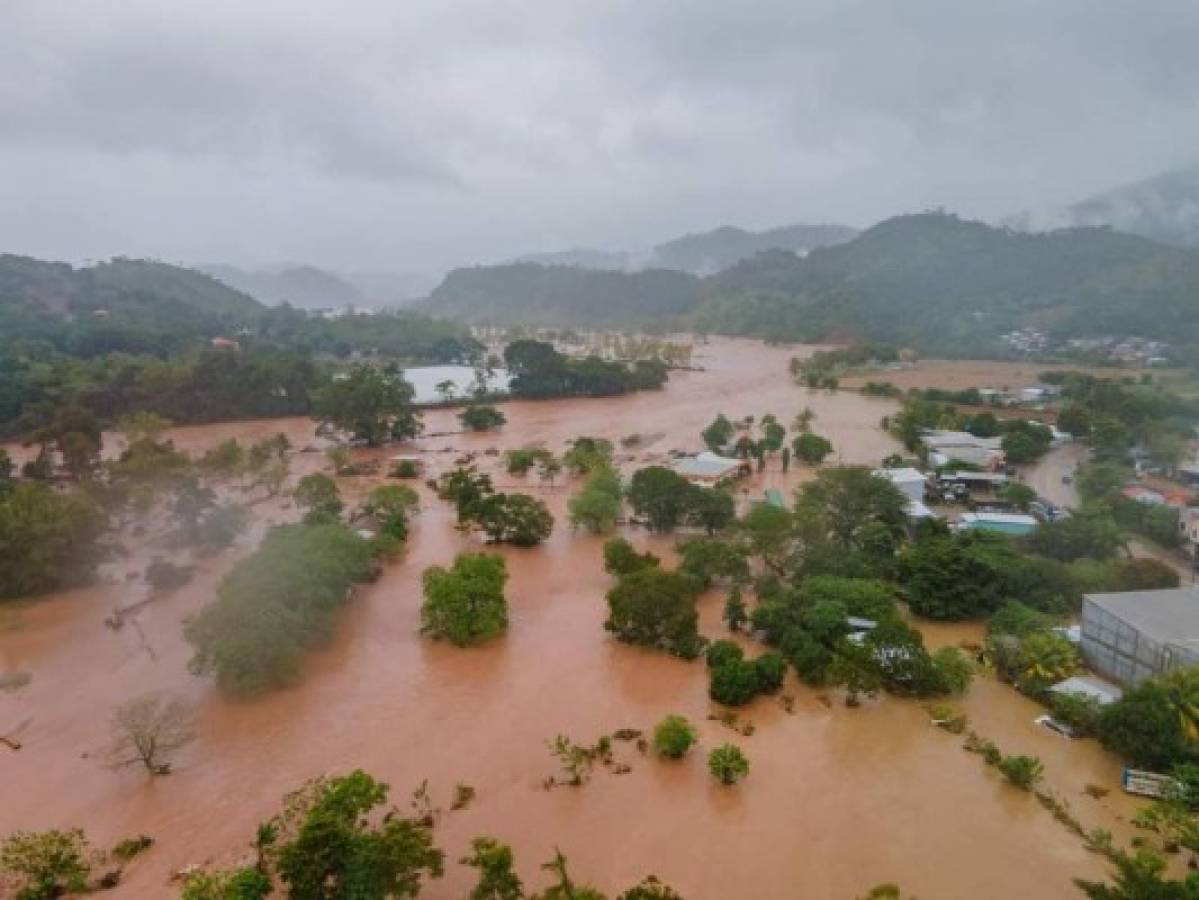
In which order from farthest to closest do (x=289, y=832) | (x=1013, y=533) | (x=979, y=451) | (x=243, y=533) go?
(x=979, y=451) < (x=243, y=533) < (x=1013, y=533) < (x=289, y=832)

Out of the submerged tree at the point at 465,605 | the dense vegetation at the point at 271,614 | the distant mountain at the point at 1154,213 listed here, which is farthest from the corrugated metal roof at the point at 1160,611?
the distant mountain at the point at 1154,213

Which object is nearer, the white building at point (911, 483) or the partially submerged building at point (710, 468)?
the white building at point (911, 483)

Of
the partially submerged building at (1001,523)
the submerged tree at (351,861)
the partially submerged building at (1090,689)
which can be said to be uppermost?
the submerged tree at (351,861)

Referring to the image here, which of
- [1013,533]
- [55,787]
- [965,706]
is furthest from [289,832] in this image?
[1013,533]

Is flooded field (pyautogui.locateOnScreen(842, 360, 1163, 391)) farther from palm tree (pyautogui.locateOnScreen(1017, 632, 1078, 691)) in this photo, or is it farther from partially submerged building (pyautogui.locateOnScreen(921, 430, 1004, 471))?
palm tree (pyautogui.locateOnScreen(1017, 632, 1078, 691))

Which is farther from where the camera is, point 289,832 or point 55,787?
point 55,787

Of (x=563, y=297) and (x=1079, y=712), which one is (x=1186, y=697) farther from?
(x=563, y=297)

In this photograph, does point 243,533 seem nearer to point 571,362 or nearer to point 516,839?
point 516,839

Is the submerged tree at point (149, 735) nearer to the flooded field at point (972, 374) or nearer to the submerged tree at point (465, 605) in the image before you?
the submerged tree at point (465, 605)

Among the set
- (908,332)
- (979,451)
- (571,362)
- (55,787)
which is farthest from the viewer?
(908,332)
